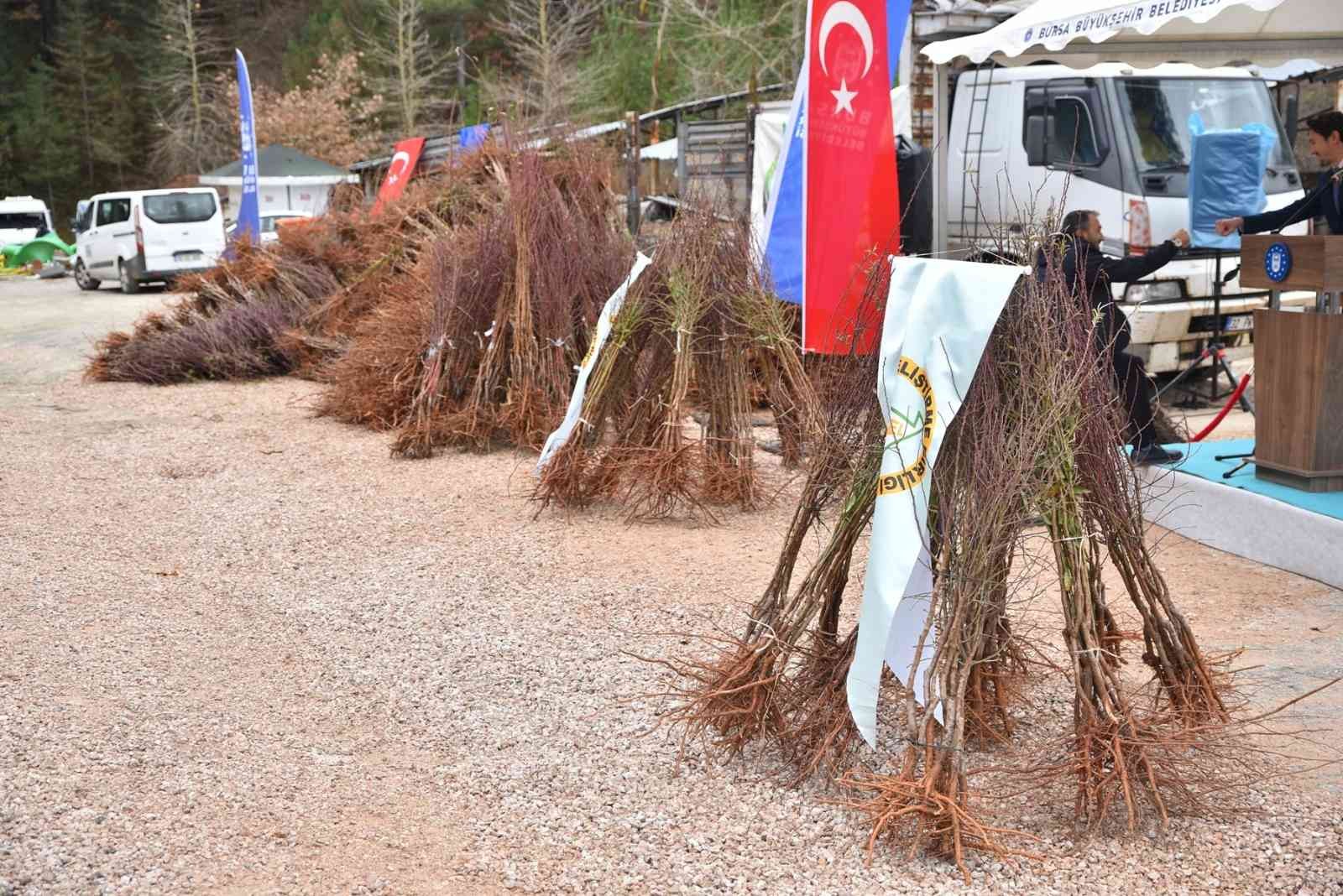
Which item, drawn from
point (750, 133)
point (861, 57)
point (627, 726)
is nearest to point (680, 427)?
point (861, 57)

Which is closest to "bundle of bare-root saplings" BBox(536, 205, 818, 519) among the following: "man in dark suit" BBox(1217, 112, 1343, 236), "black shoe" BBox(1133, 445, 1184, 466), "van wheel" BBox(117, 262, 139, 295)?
"black shoe" BBox(1133, 445, 1184, 466)

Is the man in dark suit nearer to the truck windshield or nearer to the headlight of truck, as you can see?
the headlight of truck

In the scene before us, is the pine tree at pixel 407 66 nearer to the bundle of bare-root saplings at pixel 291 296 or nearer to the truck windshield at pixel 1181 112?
the bundle of bare-root saplings at pixel 291 296

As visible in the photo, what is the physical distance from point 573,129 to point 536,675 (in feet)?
20.2

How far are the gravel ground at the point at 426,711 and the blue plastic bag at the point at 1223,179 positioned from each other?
3.88 metres

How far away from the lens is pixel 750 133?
1255 centimetres

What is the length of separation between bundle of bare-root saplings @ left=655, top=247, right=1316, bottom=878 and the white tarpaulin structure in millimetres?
3690

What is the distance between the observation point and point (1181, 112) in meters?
9.69

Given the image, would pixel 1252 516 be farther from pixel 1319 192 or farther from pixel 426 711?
pixel 426 711

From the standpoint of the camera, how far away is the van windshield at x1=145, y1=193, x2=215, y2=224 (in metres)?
21.4

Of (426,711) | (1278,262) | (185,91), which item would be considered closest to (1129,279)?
(1278,262)

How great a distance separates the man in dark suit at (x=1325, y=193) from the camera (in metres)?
5.77

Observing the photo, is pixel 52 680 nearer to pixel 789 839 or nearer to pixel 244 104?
pixel 789 839

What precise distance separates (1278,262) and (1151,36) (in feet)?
7.71
